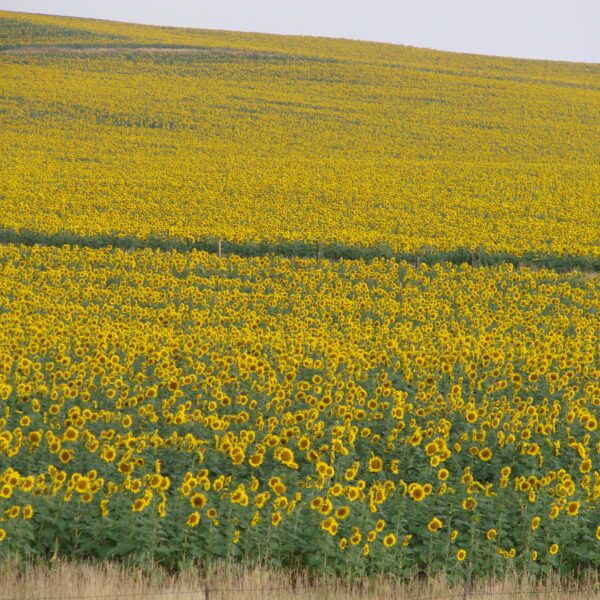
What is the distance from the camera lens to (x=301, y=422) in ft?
35.6

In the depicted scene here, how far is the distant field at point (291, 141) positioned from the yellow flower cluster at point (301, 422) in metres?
8.15

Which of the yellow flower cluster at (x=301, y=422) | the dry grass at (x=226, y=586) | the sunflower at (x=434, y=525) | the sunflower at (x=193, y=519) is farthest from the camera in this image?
the yellow flower cluster at (x=301, y=422)

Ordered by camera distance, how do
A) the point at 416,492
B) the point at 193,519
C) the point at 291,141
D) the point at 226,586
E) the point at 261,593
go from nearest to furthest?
the point at 261,593
the point at 226,586
the point at 193,519
the point at 416,492
the point at 291,141

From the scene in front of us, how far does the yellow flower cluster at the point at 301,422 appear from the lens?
7.78 meters

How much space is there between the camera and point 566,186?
3916 centimetres

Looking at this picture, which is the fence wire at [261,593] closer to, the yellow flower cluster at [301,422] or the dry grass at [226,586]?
the dry grass at [226,586]

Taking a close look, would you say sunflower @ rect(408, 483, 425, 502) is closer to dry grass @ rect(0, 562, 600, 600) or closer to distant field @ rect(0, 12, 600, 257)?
dry grass @ rect(0, 562, 600, 600)

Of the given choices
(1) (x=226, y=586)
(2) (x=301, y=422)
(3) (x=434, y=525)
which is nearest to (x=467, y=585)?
(3) (x=434, y=525)

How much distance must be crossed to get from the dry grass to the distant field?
18.2m

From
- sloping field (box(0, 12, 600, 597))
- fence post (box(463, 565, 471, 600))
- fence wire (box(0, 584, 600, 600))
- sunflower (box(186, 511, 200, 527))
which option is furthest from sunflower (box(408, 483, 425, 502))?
sunflower (box(186, 511, 200, 527))

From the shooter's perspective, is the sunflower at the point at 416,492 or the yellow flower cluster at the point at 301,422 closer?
the yellow flower cluster at the point at 301,422

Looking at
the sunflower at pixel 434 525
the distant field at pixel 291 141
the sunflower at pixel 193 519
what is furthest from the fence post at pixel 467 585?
the distant field at pixel 291 141

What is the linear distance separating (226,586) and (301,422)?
395 cm

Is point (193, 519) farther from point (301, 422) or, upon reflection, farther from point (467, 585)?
point (301, 422)
